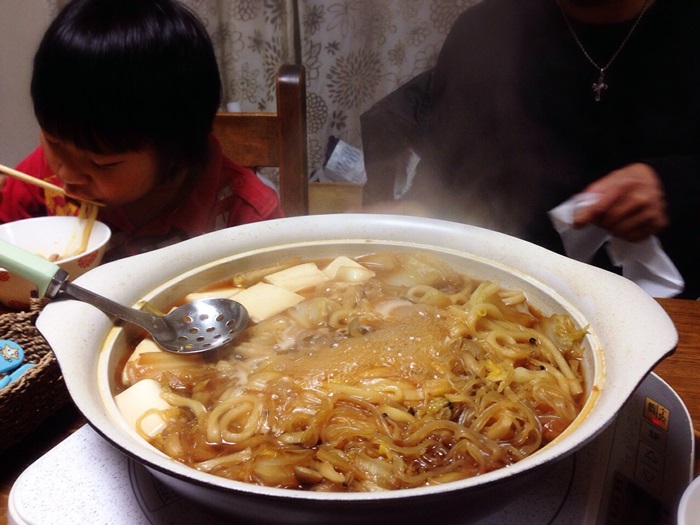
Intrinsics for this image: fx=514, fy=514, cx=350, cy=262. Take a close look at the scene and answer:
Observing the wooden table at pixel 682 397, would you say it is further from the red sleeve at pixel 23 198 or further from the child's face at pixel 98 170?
the red sleeve at pixel 23 198

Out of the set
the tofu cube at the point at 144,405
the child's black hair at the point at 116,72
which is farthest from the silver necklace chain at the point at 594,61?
the tofu cube at the point at 144,405

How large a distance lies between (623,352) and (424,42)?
2.84 meters

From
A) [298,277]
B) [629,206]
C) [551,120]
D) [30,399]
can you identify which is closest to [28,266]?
[30,399]

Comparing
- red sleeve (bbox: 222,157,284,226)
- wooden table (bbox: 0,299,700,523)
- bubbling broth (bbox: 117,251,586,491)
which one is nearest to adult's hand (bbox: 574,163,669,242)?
wooden table (bbox: 0,299,700,523)

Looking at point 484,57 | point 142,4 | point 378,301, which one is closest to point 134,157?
point 142,4

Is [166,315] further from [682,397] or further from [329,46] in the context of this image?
[329,46]

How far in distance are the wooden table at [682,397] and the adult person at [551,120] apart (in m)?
0.37

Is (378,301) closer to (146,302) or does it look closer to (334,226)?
(334,226)

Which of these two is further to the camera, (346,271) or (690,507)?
(346,271)

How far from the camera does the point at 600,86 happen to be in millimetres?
2172

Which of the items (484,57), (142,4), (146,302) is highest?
(142,4)

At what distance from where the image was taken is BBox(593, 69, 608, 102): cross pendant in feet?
7.13

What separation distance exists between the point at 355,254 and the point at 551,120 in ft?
4.69

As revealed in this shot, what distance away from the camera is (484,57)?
102 inches
